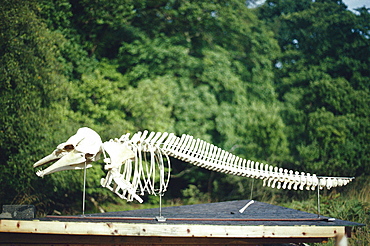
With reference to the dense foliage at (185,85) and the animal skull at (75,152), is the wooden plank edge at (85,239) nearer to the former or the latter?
the animal skull at (75,152)

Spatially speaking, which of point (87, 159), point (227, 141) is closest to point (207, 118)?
point (227, 141)

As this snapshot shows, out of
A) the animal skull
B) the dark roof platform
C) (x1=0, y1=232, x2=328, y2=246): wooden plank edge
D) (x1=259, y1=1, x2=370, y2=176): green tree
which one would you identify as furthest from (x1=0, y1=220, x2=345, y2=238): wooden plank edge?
(x1=259, y1=1, x2=370, y2=176): green tree

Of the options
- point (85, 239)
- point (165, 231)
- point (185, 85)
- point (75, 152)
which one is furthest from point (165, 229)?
point (185, 85)

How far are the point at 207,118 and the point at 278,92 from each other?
14.5 ft

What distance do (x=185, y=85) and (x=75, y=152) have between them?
1017cm

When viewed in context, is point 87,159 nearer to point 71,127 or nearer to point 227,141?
point 71,127

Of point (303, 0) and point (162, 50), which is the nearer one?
point (162, 50)

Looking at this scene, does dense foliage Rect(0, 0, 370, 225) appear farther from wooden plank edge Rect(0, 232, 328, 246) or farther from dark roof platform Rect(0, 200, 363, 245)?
dark roof platform Rect(0, 200, 363, 245)

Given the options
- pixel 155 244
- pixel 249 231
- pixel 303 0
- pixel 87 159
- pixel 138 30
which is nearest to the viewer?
pixel 249 231

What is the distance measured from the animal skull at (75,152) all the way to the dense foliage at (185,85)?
573 centimetres

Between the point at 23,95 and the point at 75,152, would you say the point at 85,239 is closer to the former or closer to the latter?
the point at 75,152

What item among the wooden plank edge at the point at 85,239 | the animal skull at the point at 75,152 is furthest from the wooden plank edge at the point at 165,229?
the animal skull at the point at 75,152

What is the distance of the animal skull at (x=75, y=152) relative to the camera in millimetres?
7062

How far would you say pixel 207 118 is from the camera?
57.6 feet
